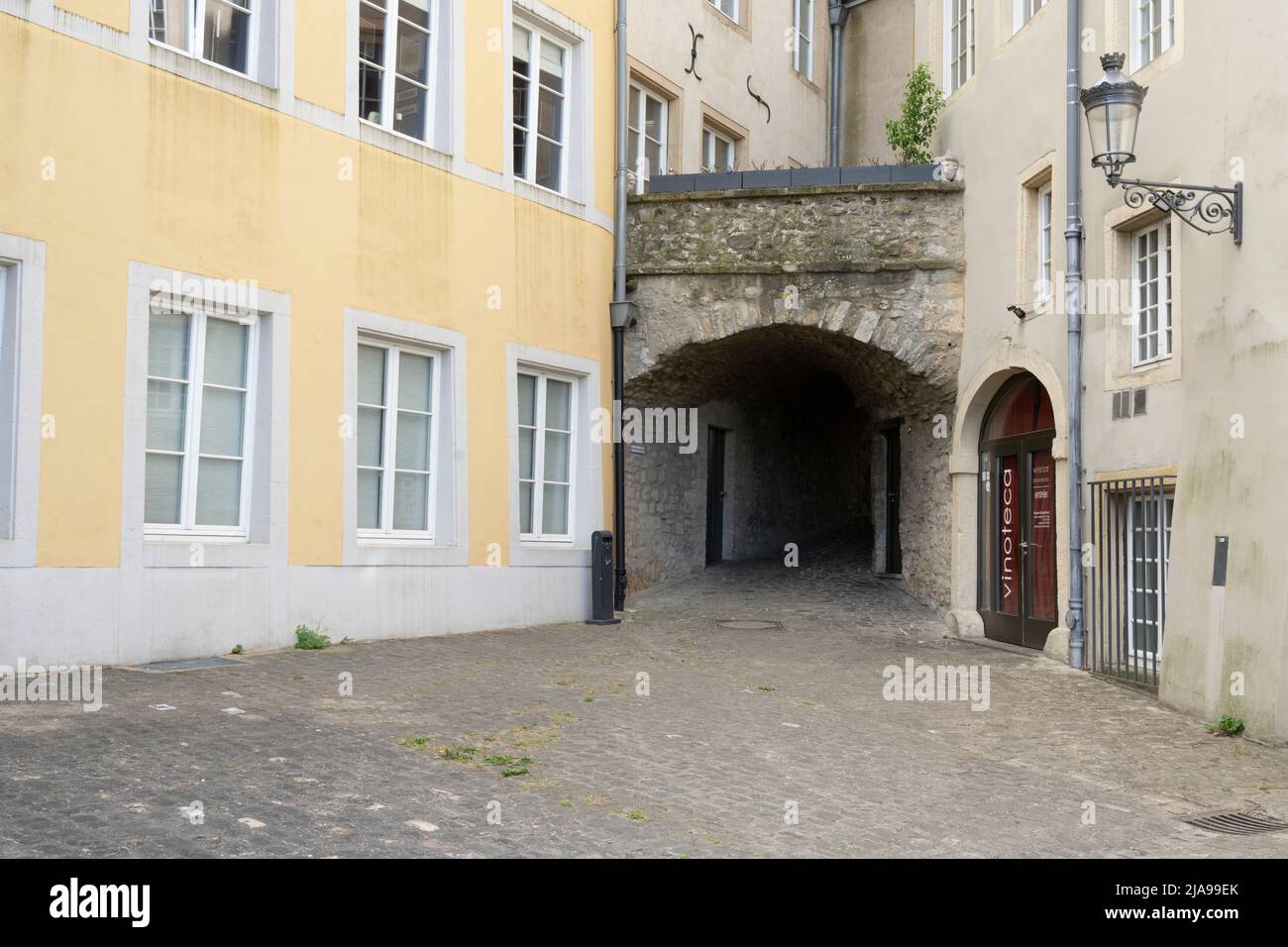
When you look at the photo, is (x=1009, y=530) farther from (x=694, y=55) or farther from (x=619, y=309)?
(x=694, y=55)

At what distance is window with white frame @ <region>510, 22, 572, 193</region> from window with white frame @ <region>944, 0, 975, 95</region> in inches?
161

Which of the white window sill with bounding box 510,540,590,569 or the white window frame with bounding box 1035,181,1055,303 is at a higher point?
the white window frame with bounding box 1035,181,1055,303

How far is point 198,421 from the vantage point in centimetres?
917

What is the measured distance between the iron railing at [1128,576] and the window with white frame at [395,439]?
5525 millimetres

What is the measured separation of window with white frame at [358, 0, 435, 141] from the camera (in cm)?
1083

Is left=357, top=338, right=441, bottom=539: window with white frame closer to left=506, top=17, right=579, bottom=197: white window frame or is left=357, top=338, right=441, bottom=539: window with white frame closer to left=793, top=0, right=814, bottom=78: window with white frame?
left=506, top=17, right=579, bottom=197: white window frame

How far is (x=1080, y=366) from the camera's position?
1064 centimetres

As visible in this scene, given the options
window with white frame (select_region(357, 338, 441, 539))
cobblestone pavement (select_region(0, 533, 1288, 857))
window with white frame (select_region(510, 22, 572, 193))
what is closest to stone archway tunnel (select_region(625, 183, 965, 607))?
window with white frame (select_region(510, 22, 572, 193))

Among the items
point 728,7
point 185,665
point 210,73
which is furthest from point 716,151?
point 185,665

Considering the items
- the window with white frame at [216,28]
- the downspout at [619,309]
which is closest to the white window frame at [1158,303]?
the downspout at [619,309]

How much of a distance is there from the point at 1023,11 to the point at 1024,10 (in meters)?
0.02
